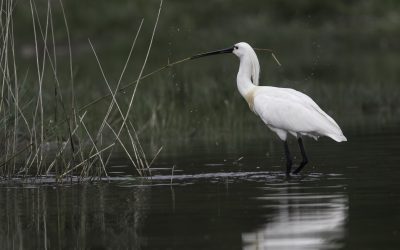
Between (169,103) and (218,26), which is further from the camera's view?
(218,26)

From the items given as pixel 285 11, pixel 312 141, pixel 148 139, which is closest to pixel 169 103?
pixel 148 139

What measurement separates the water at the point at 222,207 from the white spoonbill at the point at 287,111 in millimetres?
345

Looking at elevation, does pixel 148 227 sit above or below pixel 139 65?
below

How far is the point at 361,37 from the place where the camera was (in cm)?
3853

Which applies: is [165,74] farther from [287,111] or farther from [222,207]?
[222,207]

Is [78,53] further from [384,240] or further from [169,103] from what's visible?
[384,240]

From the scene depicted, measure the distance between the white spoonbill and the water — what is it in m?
0.34

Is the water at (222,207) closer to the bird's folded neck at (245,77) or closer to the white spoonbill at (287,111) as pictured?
the white spoonbill at (287,111)

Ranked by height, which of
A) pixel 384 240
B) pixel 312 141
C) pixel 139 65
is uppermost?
pixel 139 65

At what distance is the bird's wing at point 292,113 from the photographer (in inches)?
507

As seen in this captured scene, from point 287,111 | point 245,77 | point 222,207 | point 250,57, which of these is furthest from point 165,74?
point 222,207

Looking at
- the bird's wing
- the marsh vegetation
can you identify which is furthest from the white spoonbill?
the marsh vegetation

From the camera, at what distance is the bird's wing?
12867mm

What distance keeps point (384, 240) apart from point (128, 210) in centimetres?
267
